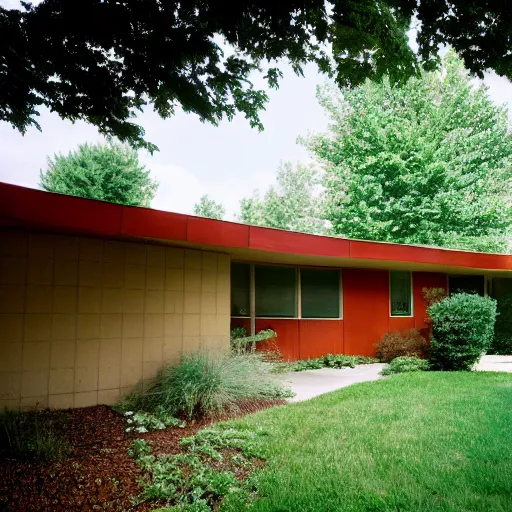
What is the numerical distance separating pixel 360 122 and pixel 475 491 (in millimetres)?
18804

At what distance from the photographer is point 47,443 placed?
13.3 feet

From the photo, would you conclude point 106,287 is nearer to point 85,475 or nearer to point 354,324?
point 85,475

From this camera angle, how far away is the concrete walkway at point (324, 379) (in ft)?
23.5

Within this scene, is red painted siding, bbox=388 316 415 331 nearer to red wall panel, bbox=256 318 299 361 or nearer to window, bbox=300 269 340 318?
window, bbox=300 269 340 318

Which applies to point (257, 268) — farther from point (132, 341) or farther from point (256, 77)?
point (256, 77)

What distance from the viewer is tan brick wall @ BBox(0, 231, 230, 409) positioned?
17.9 ft

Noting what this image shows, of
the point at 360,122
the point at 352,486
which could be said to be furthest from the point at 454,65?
the point at 352,486

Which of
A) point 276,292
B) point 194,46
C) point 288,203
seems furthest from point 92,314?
point 288,203

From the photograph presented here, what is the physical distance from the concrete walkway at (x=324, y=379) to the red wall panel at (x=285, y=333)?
861mm

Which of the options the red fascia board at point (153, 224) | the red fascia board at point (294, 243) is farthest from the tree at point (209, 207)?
the red fascia board at point (153, 224)

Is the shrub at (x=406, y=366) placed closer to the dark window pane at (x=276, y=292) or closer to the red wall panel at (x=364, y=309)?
the red wall panel at (x=364, y=309)

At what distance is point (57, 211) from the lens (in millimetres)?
5031

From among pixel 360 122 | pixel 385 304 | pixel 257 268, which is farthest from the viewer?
pixel 360 122

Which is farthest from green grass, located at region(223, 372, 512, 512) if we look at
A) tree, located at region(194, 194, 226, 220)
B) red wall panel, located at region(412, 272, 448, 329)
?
tree, located at region(194, 194, 226, 220)
